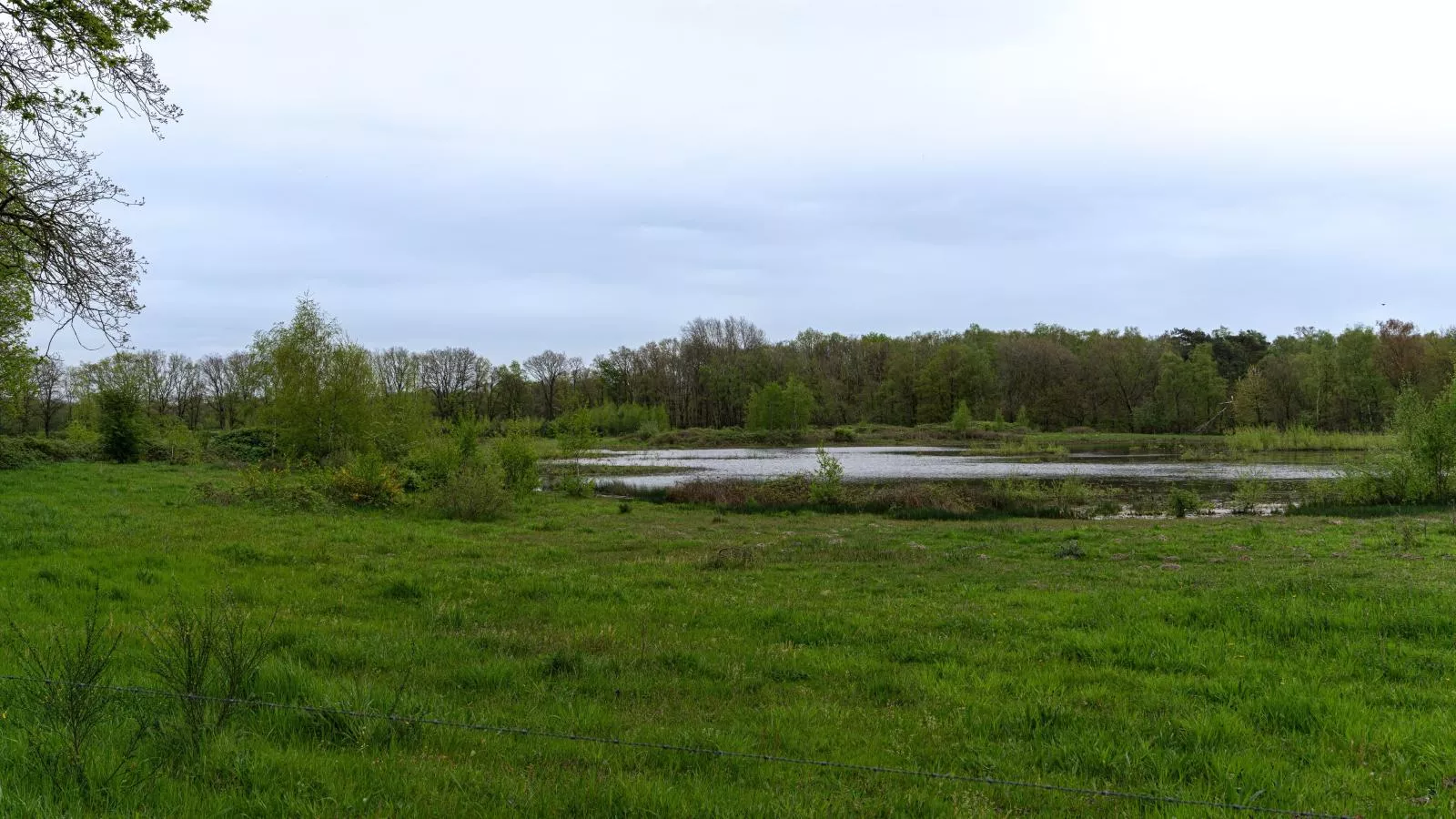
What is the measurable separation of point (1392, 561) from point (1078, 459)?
4552 centimetres

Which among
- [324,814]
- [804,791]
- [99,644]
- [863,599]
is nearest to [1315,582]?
[863,599]

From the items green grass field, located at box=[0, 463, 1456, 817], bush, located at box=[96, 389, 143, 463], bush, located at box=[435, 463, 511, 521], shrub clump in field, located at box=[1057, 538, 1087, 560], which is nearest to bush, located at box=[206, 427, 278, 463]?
bush, located at box=[96, 389, 143, 463]

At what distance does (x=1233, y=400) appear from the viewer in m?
87.7

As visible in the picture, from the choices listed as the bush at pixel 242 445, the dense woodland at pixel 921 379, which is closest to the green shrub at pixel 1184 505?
the bush at pixel 242 445

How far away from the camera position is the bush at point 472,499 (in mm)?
23672

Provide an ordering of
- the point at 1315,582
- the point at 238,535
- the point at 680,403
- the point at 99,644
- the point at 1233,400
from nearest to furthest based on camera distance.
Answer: the point at 99,644 → the point at 1315,582 → the point at 238,535 → the point at 1233,400 → the point at 680,403

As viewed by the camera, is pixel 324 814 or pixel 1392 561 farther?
pixel 1392 561

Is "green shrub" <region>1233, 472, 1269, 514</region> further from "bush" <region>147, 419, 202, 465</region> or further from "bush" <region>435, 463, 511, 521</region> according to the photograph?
"bush" <region>147, 419, 202, 465</region>

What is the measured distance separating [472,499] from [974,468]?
34.7 meters

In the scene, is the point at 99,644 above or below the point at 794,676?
above

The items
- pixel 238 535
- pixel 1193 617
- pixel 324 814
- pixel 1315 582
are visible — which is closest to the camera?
pixel 324 814

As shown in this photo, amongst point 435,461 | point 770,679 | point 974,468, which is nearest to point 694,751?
point 770,679

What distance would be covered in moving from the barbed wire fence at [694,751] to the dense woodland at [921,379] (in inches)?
2915

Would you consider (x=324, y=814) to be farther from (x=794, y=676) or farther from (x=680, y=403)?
(x=680, y=403)
